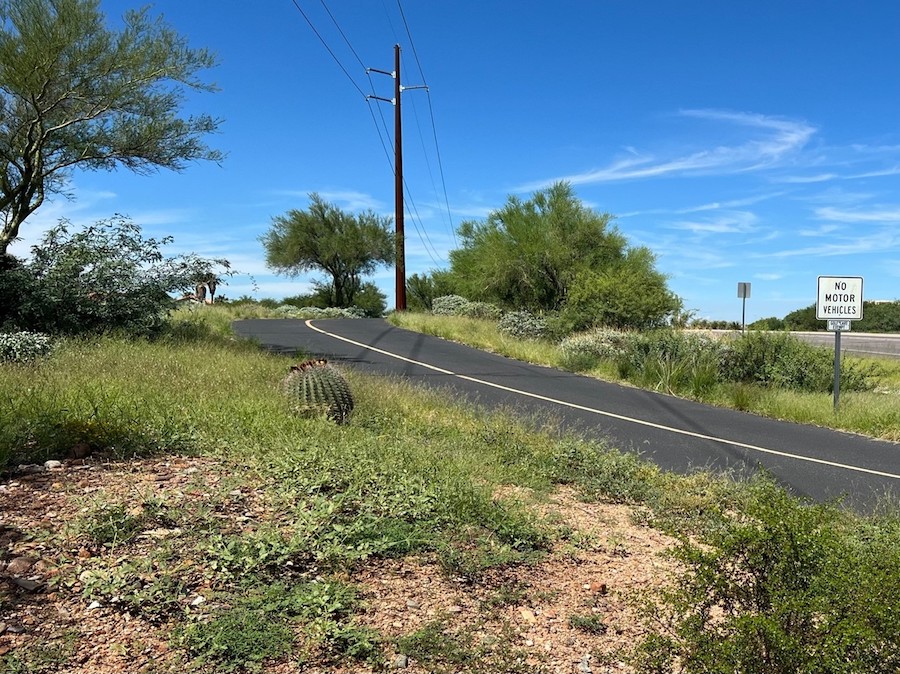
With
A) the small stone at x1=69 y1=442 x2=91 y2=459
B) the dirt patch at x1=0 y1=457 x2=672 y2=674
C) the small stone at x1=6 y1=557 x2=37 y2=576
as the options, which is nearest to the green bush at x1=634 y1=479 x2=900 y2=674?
the dirt patch at x1=0 y1=457 x2=672 y2=674

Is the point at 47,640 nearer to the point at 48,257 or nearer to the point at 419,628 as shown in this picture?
the point at 419,628

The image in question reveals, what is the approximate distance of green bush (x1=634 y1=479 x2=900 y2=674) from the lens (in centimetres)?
261

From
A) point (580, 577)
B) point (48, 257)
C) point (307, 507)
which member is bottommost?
point (580, 577)

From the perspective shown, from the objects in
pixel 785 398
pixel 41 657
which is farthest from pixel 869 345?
pixel 41 657

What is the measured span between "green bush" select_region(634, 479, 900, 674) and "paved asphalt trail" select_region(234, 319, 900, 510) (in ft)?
4.77

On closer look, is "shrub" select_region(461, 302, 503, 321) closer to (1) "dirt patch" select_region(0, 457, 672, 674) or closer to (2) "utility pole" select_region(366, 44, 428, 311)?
(2) "utility pole" select_region(366, 44, 428, 311)

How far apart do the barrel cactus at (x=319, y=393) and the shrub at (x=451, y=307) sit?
20296mm

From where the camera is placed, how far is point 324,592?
3.54m

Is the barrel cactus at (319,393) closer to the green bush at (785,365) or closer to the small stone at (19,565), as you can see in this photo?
the small stone at (19,565)

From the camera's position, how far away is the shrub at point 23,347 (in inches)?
414

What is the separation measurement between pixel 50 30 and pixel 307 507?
44.5 feet

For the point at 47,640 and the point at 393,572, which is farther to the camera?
the point at 393,572

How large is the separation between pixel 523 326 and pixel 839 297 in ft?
38.7

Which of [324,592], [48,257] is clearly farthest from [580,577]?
[48,257]
